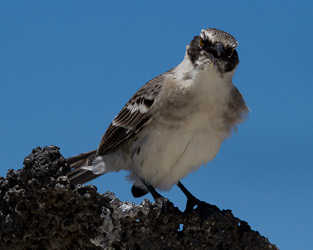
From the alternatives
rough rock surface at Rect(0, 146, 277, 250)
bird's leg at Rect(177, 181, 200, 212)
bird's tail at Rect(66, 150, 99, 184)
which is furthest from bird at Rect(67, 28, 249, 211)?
rough rock surface at Rect(0, 146, 277, 250)

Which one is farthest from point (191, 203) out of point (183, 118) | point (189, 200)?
point (183, 118)

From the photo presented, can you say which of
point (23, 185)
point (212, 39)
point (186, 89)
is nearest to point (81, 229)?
point (23, 185)

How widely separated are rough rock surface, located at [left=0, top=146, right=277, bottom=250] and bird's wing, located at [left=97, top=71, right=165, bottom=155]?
0.74m

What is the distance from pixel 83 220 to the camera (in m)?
4.40

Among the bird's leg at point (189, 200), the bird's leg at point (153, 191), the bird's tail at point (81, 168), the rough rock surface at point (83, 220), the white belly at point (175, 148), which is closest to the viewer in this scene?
the rough rock surface at point (83, 220)

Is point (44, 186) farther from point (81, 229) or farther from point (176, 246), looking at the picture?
point (176, 246)

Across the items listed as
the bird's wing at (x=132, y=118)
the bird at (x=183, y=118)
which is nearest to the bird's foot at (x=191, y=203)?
the bird at (x=183, y=118)

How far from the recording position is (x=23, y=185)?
436 centimetres

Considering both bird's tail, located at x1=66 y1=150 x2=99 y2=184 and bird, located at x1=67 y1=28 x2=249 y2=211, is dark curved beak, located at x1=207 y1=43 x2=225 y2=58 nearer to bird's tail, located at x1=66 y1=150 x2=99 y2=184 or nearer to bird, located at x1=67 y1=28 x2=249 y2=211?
bird, located at x1=67 y1=28 x2=249 y2=211

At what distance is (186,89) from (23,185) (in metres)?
1.63

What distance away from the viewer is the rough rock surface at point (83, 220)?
14.3 feet

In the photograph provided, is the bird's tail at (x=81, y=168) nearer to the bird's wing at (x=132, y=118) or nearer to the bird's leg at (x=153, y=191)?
the bird's wing at (x=132, y=118)

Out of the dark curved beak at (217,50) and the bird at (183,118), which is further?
the bird at (183,118)

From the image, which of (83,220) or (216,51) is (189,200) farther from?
(216,51)
